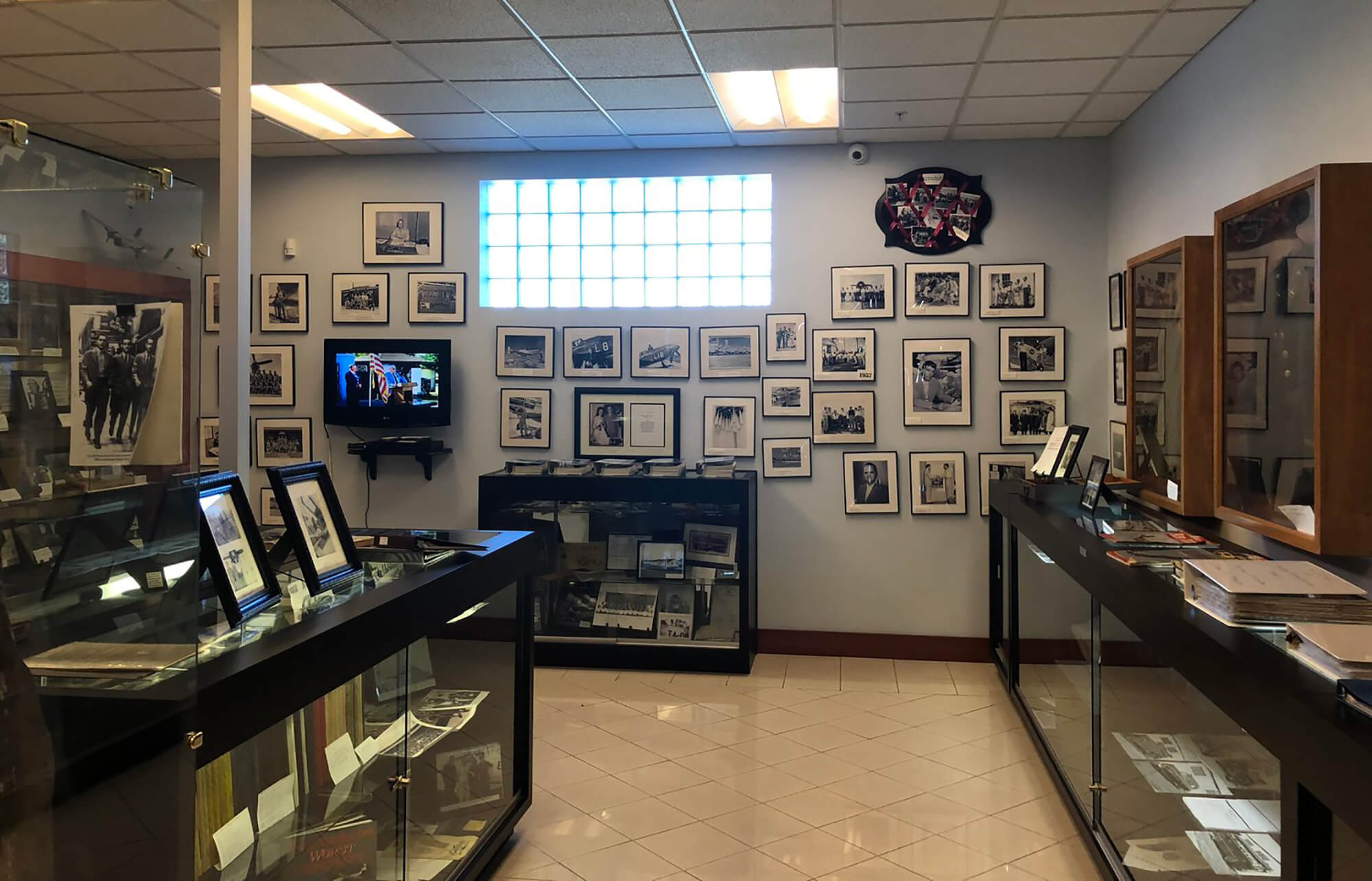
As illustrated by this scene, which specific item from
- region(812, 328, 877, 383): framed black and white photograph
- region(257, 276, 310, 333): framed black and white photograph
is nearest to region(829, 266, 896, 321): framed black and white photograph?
region(812, 328, 877, 383): framed black and white photograph

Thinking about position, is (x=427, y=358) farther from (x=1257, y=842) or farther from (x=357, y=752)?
(x=1257, y=842)

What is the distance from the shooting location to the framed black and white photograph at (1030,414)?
17.3ft

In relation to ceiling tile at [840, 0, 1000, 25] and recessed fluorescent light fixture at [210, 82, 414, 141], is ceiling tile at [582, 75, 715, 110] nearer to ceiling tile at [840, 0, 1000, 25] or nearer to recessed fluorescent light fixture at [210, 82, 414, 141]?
ceiling tile at [840, 0, 1000, 25]

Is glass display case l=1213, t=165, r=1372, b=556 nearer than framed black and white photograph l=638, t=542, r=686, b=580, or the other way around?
glass display case l=1213, t=165, r=1372, b=556

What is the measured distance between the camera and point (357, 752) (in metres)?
2.02

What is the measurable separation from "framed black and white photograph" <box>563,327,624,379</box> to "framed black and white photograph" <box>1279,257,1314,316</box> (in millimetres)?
3771

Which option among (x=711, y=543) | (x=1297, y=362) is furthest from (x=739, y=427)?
(x=1297, y=362)

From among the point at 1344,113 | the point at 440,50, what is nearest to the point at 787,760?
the point at 1344,113

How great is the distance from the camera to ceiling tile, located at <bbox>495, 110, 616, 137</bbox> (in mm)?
4797

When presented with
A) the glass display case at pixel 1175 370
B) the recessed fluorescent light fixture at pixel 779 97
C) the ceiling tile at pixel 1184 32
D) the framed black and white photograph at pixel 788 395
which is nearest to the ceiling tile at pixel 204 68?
the recessed fluorescent light fixture at pixel 779 97

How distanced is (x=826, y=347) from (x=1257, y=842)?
3.96m

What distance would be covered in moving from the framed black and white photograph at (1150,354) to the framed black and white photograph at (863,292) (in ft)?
5.96

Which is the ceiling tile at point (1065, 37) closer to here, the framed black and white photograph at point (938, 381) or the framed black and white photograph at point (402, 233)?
the framed black and white photograph at point (938, 381)

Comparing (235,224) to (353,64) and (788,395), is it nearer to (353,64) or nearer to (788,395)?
(353,64)
